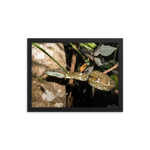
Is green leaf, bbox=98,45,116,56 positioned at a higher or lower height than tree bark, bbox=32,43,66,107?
higher

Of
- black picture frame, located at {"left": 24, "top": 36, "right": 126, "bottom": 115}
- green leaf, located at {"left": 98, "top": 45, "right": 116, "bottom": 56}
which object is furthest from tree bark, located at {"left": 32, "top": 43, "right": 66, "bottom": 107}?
green leaf, located at {"left": 98, "top": 45, "right": 116, "bottom": 56}

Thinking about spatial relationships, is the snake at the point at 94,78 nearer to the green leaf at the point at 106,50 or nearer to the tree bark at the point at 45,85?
the tree bark at the point at 45,85

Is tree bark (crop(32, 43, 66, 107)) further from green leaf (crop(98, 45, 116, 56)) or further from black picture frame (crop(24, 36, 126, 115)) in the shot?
green leaf (crop(98, 45, 116, 56))

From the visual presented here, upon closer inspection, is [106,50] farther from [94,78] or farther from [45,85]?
[45,85]

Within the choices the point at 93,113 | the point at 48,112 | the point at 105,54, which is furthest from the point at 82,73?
the point at 48,112

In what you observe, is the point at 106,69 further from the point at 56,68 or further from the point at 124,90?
the point at 56,68
